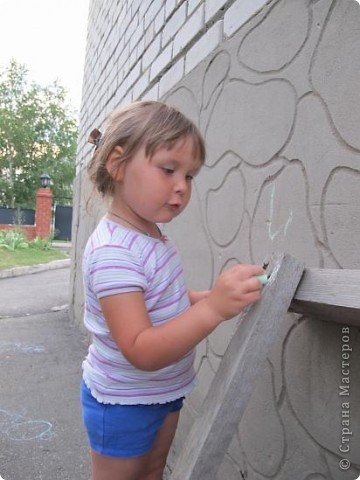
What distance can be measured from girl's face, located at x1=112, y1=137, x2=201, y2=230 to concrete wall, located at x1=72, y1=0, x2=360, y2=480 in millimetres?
374

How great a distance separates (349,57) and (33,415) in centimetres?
236

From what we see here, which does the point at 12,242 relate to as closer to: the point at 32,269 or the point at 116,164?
the point at 32,269

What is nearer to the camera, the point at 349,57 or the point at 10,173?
the point at 349,57

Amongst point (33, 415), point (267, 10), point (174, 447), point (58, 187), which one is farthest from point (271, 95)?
point (58, 187)

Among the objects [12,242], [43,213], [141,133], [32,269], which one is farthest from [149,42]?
[43,213]

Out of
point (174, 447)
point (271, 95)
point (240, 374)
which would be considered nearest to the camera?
point (240, 374)

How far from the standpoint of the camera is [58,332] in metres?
4.73

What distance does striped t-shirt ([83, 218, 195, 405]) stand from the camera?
109cm

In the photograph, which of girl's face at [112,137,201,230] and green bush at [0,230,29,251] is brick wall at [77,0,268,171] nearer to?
girl's face at [112,137,201,230]

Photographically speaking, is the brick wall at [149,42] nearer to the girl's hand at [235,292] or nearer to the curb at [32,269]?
the girl's hand at [235,292]

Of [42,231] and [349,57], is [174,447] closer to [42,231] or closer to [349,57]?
[349,57]

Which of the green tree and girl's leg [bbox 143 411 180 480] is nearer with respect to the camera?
girl's leg [bbox 143 411 180 480]

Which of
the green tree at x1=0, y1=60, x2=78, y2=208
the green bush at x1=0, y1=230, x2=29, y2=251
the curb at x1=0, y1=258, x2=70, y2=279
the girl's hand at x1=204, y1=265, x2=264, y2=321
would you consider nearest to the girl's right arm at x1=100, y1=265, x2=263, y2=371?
the girl's hand at x1=204, y1=265, x2=264, y2=321

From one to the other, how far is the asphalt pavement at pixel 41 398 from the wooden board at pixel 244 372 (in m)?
1.44
